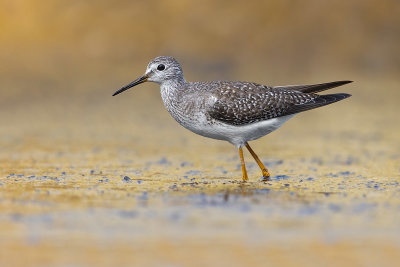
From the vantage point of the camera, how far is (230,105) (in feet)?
33.5

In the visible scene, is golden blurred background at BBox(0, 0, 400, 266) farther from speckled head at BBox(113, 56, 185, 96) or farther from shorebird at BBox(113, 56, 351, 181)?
speckled head at BBox(113, 56, 185, 96)

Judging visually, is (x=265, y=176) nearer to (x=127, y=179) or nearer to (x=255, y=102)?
(x=255, y=102)

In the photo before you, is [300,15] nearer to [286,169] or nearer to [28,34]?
[28,34]

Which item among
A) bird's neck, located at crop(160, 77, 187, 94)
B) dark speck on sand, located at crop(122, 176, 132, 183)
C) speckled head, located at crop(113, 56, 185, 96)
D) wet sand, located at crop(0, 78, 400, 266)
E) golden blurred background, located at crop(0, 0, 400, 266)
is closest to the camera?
wet sand, located at crop(0, 78, 400, 266)

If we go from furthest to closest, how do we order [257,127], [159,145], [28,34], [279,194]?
1. [28,34]
2. [159,145]
3. [257,127]
4. [279,194]

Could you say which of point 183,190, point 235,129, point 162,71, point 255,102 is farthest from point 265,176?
point 162,71

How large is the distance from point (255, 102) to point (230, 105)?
0.43m

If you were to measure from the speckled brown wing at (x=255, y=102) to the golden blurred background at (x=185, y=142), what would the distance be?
0.93 m

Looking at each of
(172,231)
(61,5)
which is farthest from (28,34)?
(172,231)

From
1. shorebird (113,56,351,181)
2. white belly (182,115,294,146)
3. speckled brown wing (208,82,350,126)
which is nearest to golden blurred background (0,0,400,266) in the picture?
white belly (182,115,294,146)

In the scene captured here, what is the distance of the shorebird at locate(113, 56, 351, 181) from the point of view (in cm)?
1020

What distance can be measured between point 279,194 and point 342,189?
886 mm

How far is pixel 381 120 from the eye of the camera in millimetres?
15195

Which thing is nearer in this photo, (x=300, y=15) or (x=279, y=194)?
(x=279, y=194)
